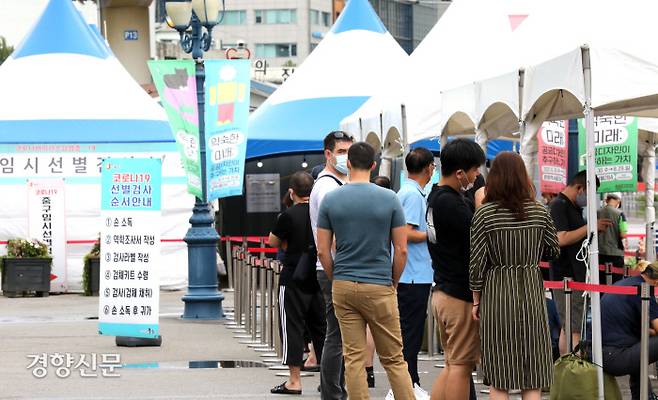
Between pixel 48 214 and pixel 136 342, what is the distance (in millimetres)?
9720

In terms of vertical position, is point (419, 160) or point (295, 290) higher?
point (419, 160)

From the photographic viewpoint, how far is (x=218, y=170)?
19141 mm

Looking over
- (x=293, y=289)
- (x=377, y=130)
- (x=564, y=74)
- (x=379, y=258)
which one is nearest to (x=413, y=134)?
(x=377, y=130)

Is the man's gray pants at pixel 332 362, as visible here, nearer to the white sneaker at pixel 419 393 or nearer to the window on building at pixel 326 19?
the white sneaker at pixel 419 393

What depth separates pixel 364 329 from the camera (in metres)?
9.44

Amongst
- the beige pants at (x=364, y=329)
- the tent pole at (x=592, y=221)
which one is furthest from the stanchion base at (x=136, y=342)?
the tent pole at (x=592, y=221)

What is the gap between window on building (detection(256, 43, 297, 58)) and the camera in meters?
114

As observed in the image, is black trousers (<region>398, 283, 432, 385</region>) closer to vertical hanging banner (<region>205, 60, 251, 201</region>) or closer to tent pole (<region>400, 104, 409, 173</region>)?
tent pole (<region>400, 104, 409, 173</region>)

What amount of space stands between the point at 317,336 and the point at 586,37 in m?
3.71

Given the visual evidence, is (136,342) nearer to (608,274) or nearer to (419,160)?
(608,274)

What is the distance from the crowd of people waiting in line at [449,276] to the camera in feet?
28.7

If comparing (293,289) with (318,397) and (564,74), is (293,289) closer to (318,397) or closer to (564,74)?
(318,397)

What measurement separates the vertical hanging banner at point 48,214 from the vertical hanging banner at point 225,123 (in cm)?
653

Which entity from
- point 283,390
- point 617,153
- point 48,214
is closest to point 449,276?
point 283,390
